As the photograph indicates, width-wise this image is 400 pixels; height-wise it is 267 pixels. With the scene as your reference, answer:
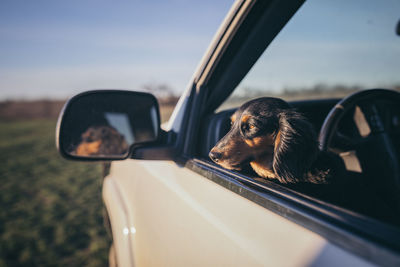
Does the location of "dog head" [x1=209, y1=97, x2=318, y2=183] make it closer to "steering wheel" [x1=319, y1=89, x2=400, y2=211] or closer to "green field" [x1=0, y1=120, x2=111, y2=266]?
"steering wheel" [x1=319, y1=89, x2=400, y2=211]

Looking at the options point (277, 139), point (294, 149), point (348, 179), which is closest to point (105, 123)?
point (277, 139)

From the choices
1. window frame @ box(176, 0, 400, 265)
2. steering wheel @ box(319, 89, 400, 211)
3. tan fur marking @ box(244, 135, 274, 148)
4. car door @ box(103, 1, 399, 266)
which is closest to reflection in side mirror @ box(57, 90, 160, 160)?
car door @ box(103, 1, 399, 266)

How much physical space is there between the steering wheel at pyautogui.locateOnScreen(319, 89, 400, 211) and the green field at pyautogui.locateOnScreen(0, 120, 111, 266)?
11.3 ft

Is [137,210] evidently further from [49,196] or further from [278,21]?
[49,196]

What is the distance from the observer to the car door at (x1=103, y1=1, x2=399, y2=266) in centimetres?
78

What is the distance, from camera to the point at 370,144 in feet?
6.95

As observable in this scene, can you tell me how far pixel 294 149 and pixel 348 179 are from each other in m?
0.56

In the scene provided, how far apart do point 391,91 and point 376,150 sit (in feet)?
1.60

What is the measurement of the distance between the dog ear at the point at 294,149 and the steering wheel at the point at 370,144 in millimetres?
602

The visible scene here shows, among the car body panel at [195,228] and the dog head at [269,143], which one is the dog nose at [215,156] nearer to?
the dog head at [269,143]

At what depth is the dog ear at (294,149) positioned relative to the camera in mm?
1272

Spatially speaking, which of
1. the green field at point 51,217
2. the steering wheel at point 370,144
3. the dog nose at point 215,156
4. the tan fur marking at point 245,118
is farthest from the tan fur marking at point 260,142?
the green field at point 51,217

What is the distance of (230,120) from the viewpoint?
1.78m

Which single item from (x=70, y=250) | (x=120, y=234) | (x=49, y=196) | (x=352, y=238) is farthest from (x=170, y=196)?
(x=49, y=196)
